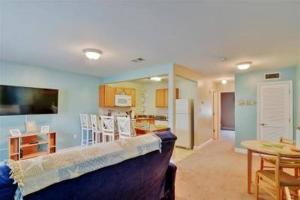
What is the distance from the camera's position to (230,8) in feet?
6.28

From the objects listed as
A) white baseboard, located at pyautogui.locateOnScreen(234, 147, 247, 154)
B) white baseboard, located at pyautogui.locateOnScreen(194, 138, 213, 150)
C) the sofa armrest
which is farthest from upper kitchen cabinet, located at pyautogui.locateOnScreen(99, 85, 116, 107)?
the sofa armrest

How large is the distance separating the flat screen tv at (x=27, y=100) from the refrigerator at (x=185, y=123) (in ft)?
12.3

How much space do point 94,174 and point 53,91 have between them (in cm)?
432

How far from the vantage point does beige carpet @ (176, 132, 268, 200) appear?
2738 millimetres

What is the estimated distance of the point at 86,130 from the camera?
566cm

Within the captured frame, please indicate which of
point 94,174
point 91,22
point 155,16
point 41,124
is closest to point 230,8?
point 155,16

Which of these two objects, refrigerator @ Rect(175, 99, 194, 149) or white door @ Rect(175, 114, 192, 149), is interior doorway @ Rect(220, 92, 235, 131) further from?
white door @ Rect(175, 114, 192, 149)

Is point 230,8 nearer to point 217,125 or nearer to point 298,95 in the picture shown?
point 298,95

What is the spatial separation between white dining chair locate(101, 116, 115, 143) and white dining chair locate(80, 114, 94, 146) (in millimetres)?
697

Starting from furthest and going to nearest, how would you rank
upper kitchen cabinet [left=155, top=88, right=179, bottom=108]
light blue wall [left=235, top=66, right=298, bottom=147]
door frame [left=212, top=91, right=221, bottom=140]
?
door frame [left=212, top=91, right=221, bottom=140] < upper kitchen cabinet [left=155, top=88, right=179, bottom=108] < light blue wall [left=235, top=66, right=298, bottom=147]

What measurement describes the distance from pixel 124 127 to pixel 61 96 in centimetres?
232

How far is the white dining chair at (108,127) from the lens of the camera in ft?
15.5

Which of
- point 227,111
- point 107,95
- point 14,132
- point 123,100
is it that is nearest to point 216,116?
point 227,111

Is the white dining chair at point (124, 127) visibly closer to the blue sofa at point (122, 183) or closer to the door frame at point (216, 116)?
the blue sofa at point (122, 183)
